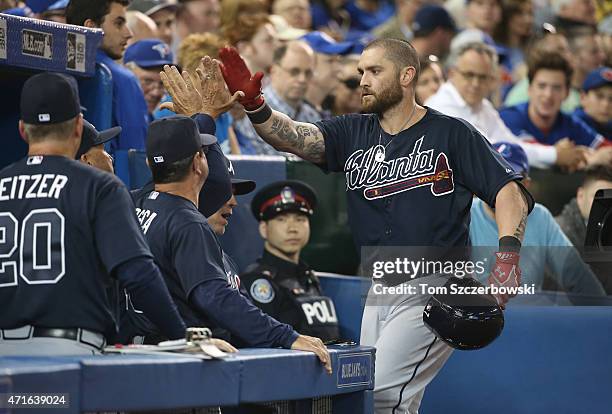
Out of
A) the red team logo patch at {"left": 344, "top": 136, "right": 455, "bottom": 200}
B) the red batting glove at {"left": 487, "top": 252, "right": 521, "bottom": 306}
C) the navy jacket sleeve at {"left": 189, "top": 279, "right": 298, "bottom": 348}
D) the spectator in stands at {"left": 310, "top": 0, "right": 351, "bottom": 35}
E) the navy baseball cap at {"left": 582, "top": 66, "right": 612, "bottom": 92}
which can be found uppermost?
the spectator in stands at {"left": 310, "top": 0, "right": 351, "bottom": 35}

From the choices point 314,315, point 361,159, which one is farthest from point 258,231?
point 361,159

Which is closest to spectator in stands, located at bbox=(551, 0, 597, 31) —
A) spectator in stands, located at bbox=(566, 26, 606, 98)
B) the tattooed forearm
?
spectator in stands, located at bbox=(566, 26, 606, 98)

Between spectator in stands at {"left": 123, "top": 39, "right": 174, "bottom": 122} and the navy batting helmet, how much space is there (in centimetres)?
296

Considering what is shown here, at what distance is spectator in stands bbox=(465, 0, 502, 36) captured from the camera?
1163 centimetres

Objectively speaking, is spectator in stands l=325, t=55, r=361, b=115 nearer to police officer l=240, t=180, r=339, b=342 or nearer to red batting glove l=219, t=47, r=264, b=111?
police officer l=240, t=180, r=339, b=342

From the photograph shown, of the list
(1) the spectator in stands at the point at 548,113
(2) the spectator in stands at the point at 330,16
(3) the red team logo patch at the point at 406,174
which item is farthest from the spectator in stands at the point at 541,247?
(2) the spectator in stands at the point at 330,16

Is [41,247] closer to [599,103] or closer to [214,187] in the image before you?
[214,187]

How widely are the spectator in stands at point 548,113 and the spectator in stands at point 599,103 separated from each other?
30 centimetres

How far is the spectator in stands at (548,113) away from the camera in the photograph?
9117 mm

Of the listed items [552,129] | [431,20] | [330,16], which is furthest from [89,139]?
[330,16]

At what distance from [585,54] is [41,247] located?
352 inches

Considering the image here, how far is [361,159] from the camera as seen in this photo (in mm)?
5543

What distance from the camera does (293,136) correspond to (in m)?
5.53

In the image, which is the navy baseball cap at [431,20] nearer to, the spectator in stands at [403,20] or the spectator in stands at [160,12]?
the spectator in stands at [403,20]
